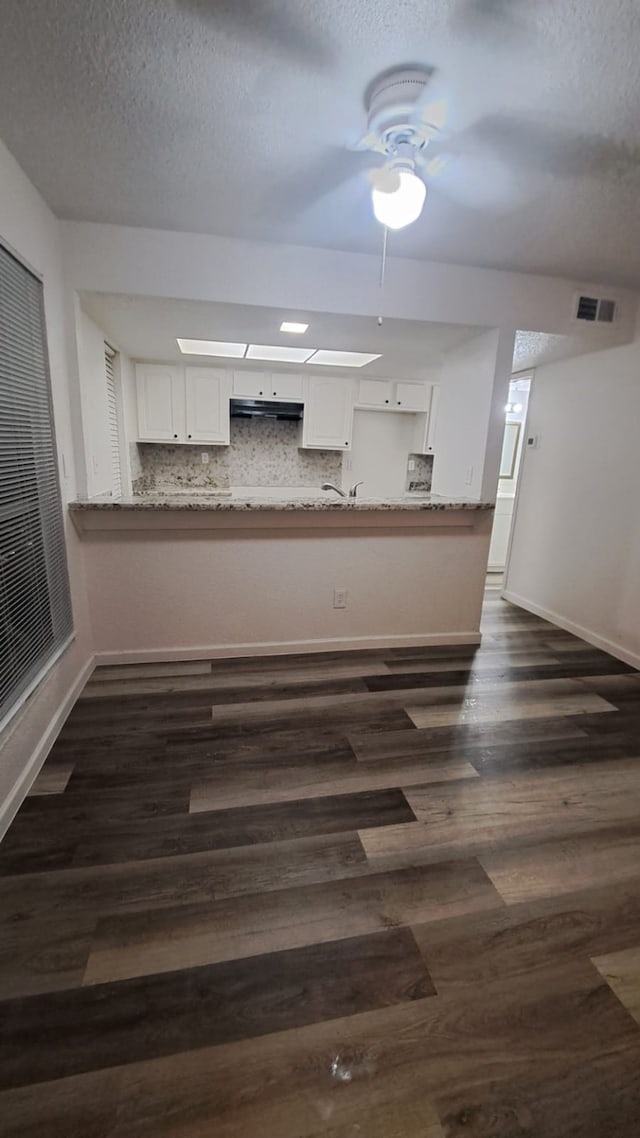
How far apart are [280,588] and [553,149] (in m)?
2.28

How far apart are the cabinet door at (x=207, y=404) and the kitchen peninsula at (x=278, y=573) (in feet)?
5.17

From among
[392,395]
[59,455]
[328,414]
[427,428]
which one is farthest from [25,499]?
[427,428]

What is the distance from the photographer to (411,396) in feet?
15.1

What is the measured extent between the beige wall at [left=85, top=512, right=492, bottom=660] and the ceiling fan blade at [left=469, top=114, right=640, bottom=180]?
176cm

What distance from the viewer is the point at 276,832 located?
1.59 meters

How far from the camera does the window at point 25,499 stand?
162 centimetres

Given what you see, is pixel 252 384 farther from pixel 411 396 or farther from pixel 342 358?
pixel 411 396

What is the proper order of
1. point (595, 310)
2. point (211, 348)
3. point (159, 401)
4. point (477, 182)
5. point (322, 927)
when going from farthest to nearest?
1. point (159, 401)
2. point (211, 348)
3. point (595, 310)
4. point (477, 182)
5. point (322, 927)

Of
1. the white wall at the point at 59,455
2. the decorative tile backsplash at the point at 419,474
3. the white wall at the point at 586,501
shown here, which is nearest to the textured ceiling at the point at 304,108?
the white wall at the point at 59,455

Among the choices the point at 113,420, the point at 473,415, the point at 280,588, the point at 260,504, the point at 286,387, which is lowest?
the point at 280,588

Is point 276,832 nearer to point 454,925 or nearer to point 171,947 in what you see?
point 171,947

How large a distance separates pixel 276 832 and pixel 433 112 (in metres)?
2.33

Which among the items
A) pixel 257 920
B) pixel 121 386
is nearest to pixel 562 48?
pixel 257 920

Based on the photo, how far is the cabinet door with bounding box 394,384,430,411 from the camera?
457cm
